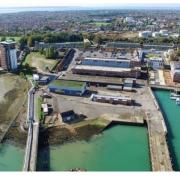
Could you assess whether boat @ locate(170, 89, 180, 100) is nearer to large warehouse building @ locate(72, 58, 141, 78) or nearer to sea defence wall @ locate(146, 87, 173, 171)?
sea defence wall @ locate(146, 87, 173, 171)

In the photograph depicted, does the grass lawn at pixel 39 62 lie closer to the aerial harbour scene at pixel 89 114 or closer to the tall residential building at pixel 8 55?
the aerial harbour scene at pixel 89 114


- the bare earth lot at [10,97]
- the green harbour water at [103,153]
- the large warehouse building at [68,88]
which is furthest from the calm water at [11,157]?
the large warehouse building at [68,88]

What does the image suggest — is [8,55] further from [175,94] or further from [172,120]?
[172,120]

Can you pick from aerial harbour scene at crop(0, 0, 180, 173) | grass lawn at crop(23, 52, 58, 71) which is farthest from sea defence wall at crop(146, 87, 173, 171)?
grass lawn at crop(23, 52, 58, 71)

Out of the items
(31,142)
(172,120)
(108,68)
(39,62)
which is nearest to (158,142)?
(172,120)

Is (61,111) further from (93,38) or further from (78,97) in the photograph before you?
(93,38)
